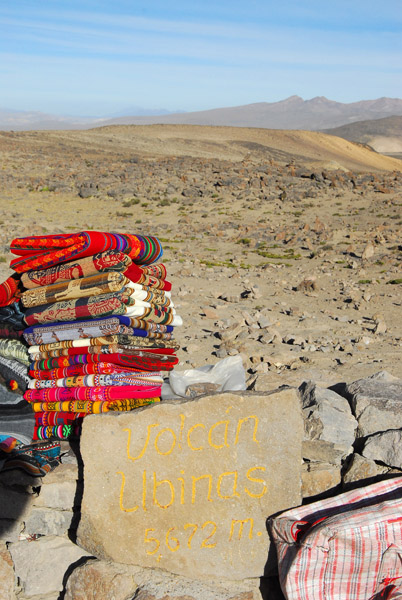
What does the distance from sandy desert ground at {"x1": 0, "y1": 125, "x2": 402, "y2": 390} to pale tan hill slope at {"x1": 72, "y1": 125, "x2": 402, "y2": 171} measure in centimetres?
1125

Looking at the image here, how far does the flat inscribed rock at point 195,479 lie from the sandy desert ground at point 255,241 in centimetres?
129

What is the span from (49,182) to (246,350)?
65.6ft

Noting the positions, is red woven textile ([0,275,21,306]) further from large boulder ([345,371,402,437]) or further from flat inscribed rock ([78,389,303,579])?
large boulder ([345,371,402,437])

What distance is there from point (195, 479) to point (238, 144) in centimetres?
4917

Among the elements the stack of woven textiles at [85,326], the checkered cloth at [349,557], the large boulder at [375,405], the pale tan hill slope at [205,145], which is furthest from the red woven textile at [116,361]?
the pale tan hill slope at [205,145]

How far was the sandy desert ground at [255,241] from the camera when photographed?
7207 millimetres


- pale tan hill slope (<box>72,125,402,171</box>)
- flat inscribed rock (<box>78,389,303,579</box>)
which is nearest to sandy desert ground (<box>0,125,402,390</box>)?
flat inscribed rock (<box>78,389,303,579</box>)

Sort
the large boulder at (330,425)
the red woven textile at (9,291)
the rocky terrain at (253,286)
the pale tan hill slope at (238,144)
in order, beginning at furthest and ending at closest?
the pale tan hill slope at (238,144), the red woven textile at (9,291), the large boulder at (330,425), the rocky terrain at (253,286)

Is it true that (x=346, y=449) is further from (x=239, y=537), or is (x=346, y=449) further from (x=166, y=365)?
Result: (x=166, y=365)

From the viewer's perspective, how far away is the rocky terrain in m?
3.40

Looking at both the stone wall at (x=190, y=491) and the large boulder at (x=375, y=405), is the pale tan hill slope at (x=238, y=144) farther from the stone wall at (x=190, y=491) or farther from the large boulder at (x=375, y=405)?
the stone wall at (x=190, y=491)

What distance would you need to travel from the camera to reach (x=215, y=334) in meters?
7.71

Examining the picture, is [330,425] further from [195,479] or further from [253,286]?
[253,286]

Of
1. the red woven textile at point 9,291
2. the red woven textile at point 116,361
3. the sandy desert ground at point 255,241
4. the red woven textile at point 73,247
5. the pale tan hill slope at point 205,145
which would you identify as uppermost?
the pale tan hill slope at point 205,145
